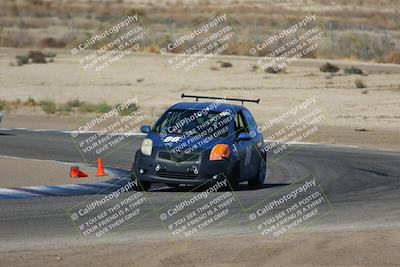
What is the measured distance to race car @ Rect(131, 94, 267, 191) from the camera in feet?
59.3

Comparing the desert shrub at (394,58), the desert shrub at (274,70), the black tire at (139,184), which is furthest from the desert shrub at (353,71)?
the black tire at (139,184)

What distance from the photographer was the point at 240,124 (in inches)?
765

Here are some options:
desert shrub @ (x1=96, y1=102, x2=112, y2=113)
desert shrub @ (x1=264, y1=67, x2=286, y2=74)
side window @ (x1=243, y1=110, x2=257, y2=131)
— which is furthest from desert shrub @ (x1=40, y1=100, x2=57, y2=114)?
side window @ (x1=243, y1=110, x2=257, y2=131)

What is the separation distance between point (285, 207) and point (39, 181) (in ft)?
16.0

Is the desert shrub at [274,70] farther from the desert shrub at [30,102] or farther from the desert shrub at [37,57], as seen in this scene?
the desert shrub at [37,57]

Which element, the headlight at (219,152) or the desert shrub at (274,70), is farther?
the desert shrub at (274,70)

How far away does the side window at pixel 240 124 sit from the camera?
1918cm

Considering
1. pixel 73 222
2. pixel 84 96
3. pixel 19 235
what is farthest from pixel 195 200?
pixel 84 96

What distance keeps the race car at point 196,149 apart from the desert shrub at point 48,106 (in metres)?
20.5

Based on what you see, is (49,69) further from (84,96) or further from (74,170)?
(74,170)

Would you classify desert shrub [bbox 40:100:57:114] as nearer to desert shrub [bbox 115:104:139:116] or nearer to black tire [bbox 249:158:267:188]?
desert shrub [bbox 115:104:139:116]

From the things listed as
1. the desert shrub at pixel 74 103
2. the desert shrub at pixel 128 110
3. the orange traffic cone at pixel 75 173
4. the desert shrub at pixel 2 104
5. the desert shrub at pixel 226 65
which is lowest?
the desert shrub at pixel 226 65

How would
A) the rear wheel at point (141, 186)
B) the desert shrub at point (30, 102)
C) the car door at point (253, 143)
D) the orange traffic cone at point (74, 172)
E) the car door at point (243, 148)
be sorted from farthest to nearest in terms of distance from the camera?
the desert shrub at point (30, 102) < the orange traffic cone at point (74, 172) < the car door at point (253, 143) < the car door at point (243, 148) < the rear wheel at point (141, 186)

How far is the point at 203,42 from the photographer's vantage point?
6181 centimetres
